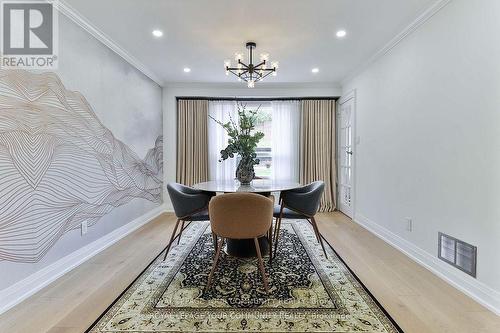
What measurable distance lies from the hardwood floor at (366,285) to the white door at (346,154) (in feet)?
5.27

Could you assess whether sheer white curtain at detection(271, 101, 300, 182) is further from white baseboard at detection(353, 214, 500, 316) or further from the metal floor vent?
the metal floor vent

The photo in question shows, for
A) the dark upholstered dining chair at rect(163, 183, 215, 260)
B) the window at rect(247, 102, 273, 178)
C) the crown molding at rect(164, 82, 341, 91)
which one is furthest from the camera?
the window at rect(247, 102, 273, 178)

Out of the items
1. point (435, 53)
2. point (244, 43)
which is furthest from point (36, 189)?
point (435, 53)

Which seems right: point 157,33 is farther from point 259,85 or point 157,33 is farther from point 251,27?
point 259,85

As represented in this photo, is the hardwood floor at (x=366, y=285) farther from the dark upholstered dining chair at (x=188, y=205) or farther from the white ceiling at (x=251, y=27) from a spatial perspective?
the white ceiling at (x=251, y=27)

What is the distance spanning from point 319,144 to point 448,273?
10.8ft

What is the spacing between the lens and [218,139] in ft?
17.6

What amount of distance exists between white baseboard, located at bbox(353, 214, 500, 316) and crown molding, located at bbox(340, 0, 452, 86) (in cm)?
230

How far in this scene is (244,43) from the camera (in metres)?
3.37

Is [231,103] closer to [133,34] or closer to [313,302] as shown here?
[133,34]

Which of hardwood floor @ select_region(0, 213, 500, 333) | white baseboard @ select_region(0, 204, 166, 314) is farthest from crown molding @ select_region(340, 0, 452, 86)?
white baseboard @ select_region(0, 204, 166, 314)

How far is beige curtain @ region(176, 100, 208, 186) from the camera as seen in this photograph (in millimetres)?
5281

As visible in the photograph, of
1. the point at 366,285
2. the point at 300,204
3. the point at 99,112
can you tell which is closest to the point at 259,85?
the point at 99,112

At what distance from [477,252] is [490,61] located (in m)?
1.44
